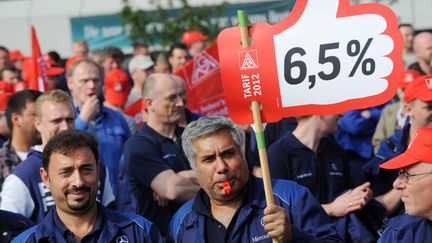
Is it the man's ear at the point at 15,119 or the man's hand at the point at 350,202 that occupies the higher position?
the man's ear at the point at 15,119

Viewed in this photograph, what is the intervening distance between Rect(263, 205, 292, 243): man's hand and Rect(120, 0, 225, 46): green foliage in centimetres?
1397

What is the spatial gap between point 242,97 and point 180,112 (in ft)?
9.45

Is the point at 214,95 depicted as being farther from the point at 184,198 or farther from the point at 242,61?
the point at 242,61

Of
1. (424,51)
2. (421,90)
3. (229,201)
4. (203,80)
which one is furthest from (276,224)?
(424,51)

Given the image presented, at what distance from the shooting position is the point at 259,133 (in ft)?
18.1

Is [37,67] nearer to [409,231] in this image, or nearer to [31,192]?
[31,192]

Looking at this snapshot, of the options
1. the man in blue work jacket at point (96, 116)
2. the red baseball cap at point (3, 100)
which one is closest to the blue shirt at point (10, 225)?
the man in blue work jacket at point (96, 116)

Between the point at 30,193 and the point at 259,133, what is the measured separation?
2.28 metres

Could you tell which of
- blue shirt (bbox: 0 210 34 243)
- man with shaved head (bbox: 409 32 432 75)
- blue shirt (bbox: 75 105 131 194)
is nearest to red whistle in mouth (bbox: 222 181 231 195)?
blue shirt (bbox: 0 210 34 243)

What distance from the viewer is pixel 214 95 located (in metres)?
10.9

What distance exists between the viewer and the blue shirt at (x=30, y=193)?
23.0 feet

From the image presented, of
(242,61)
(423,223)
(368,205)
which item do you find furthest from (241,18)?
(368,205)

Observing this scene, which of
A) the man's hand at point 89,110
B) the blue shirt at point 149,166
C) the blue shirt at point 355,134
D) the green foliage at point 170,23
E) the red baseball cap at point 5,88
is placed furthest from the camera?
the green foliage at point 170,23

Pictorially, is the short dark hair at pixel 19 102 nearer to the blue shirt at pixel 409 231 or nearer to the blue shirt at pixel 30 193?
the blue shirt at pixel 30 193
